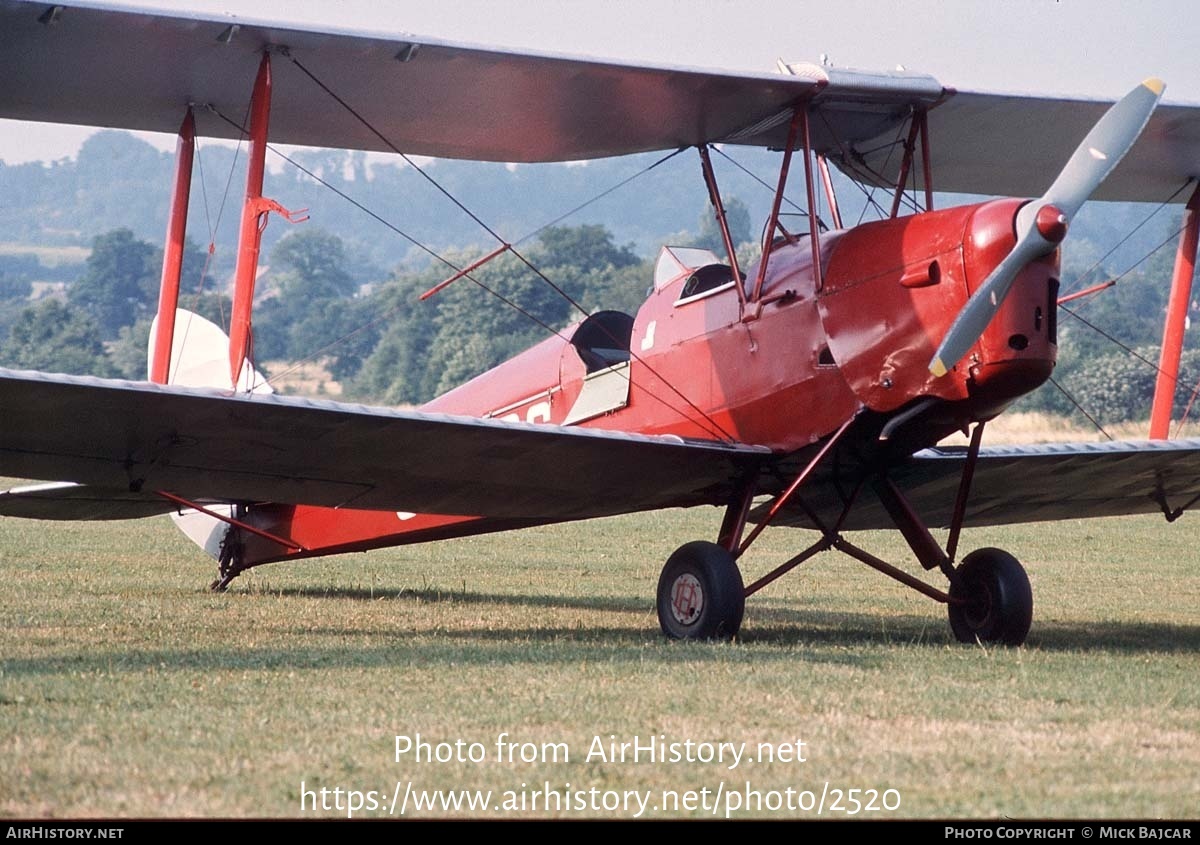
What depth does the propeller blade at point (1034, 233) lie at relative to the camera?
7266 millimetres

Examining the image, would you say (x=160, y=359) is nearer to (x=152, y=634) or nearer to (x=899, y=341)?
(x=152, y=634)

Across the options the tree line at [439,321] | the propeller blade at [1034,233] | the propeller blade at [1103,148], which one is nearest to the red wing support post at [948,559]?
the propeller blade at [1034,233]

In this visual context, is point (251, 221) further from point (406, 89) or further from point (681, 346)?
point (681, 346)

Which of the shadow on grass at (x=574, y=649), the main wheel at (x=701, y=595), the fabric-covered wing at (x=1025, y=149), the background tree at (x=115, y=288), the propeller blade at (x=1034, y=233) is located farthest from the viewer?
the background tree at (x=115, y=288)

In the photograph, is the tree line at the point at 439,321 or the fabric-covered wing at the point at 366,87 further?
the tree line at the point at 439,321

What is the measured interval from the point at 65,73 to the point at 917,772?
6.55 metres

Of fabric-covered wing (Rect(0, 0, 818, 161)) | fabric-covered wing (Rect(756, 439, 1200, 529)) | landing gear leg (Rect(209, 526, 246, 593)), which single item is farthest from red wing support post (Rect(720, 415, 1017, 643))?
landing gear leg (Rect(209, 526, 246, 593))

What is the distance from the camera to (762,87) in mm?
8531

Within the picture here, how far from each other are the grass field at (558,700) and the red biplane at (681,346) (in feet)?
2.55

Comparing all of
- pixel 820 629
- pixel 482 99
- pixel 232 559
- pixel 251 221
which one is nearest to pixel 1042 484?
pixel 820 629

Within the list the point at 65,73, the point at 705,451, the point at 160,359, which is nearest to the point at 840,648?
the point at 705,451

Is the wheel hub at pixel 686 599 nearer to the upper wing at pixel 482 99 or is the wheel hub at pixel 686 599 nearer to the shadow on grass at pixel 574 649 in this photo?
the shadow on grass at pixel 574 649

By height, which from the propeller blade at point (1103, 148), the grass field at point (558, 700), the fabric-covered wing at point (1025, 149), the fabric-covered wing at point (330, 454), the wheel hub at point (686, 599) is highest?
the fabric-covered wing at point (1025, 149)

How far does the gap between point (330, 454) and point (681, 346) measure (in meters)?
2.15
